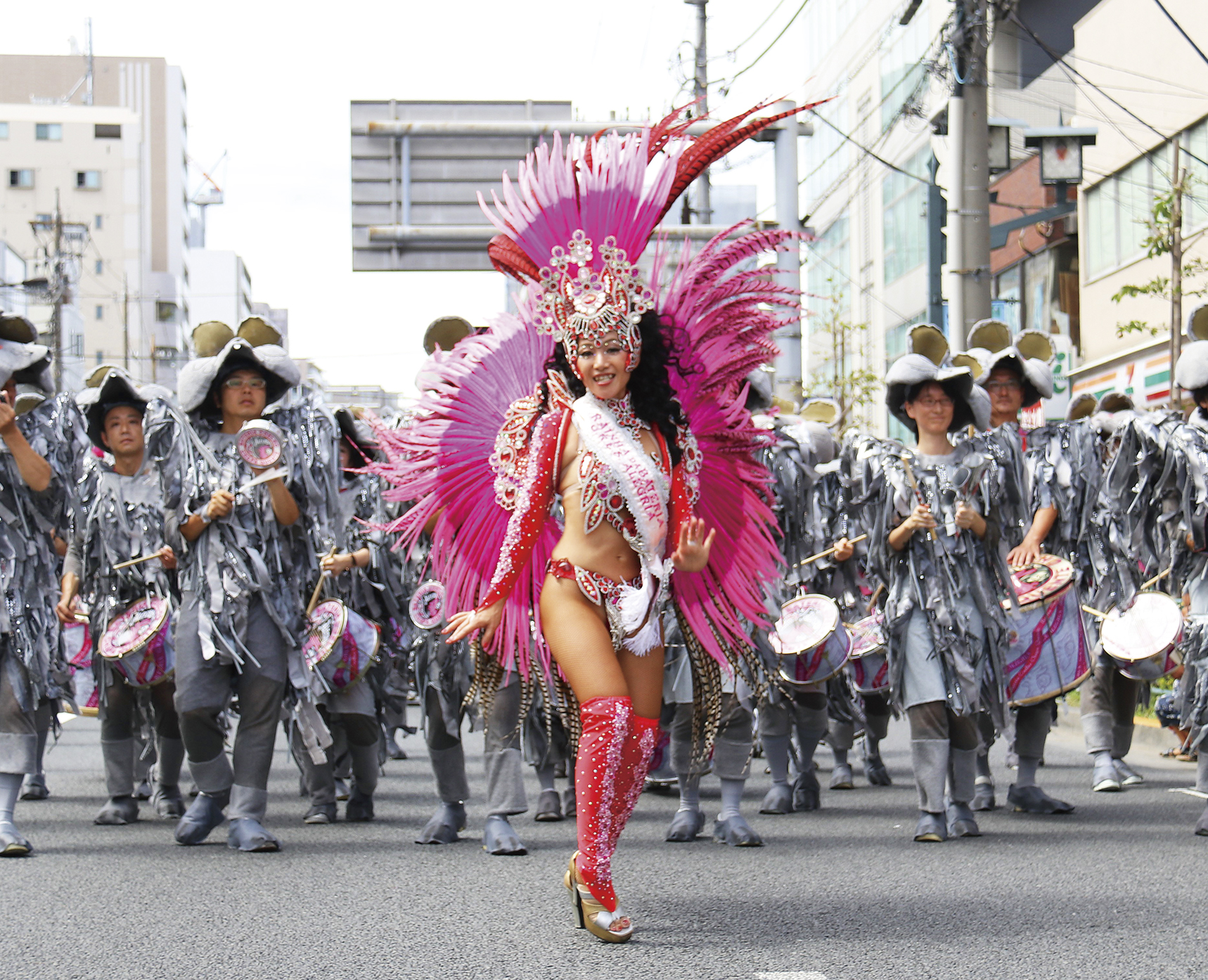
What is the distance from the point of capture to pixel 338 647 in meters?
8.38

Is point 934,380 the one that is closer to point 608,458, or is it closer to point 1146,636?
point 1146,636

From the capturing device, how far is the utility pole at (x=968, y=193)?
13281mm

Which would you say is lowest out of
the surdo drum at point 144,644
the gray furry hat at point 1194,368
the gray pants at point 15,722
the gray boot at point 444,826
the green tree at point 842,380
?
the gray boot at point 444,826

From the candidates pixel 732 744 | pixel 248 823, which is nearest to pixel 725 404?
pixel 732 744

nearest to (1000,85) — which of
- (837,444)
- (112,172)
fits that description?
(837,444)

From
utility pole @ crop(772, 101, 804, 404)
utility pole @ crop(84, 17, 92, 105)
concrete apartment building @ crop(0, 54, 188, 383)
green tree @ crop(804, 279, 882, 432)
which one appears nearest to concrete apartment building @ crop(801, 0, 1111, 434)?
green tree @ crop(804, 279, 882, 432)

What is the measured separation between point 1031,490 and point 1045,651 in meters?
1.25

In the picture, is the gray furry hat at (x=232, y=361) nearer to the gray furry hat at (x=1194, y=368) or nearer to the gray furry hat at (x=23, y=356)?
the gray furry hat at (x=23, y=356)

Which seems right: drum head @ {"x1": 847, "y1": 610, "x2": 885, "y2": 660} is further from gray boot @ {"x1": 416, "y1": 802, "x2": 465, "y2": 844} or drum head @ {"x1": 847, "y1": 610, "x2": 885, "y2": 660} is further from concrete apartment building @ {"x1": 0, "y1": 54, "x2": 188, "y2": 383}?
concrete apartment building @ {"x1": 0, "y1": 54, "x2": 188, "y2": 383}

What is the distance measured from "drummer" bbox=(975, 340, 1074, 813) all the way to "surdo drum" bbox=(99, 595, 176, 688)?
4046 millimetres

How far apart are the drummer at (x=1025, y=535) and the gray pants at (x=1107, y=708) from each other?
1.48 feet

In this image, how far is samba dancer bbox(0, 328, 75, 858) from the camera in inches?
287

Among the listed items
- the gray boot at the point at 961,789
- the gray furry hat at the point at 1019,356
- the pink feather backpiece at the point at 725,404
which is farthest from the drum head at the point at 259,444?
the gray furry hat at the point at 1019,356

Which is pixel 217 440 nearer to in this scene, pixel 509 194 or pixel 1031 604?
pixel 509 194
